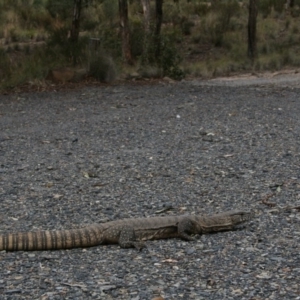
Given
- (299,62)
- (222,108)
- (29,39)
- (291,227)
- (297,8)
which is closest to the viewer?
(291,227)

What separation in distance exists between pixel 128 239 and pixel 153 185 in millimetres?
2119

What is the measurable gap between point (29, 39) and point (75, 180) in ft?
69.0

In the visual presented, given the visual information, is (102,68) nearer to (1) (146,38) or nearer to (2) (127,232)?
(1) (146,38)

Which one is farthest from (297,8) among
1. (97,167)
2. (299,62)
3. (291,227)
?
(291,227)

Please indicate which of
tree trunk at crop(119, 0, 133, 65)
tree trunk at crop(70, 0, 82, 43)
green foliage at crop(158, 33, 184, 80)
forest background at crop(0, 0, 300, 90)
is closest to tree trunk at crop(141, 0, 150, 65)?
forest background at crop(0, 0, 300, 90)

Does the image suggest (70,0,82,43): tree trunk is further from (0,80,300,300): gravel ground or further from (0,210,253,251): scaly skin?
(0,210,253,251): scaly skin

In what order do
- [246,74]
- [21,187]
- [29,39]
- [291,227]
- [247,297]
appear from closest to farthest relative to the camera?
[247,297], [291,227], [21,187], [246,74], [29,39]

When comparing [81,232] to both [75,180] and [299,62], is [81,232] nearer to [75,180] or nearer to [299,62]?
[75,180]

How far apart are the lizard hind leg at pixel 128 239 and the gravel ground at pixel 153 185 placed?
7 cm

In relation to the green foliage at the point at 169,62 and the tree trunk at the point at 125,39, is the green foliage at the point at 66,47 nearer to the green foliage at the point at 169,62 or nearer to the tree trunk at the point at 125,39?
the tree trunk at the point at 125,39

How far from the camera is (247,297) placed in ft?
15.5

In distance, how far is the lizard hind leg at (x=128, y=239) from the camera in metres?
5.95

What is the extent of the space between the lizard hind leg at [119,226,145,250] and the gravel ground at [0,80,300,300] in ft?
0.23

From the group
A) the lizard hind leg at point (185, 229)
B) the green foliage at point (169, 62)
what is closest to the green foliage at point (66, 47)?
the green foliage at point (169, 62)
